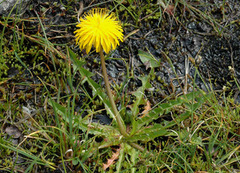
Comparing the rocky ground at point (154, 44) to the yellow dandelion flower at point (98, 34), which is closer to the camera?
the yellow dandelion flower at point (98, 34)

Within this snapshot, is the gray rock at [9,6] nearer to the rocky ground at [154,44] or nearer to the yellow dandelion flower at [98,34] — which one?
the rocky ground at [154,44]

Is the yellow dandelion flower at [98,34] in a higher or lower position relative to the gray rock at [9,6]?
lower

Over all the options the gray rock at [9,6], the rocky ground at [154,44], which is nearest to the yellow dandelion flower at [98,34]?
the rocky ground at [154,44]

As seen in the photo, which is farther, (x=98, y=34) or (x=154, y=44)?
(x=154, y=44)

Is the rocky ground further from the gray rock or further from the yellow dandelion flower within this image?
the yellow dandelion flower

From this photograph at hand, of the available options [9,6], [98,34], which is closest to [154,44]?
[98,34]

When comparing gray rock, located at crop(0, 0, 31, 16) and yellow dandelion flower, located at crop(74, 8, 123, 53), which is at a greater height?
gray rock, located at crop(0, 0, 31, 16)

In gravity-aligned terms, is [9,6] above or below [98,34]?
above

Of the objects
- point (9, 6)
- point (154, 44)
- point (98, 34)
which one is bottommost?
point (154, 44)

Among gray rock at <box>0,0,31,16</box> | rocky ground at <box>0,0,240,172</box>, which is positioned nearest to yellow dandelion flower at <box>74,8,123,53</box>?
rocky ground at <box>0,0,240,172</box>

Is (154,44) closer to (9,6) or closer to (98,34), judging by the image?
(98,34)

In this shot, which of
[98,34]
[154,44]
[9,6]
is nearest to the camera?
[98,34]
